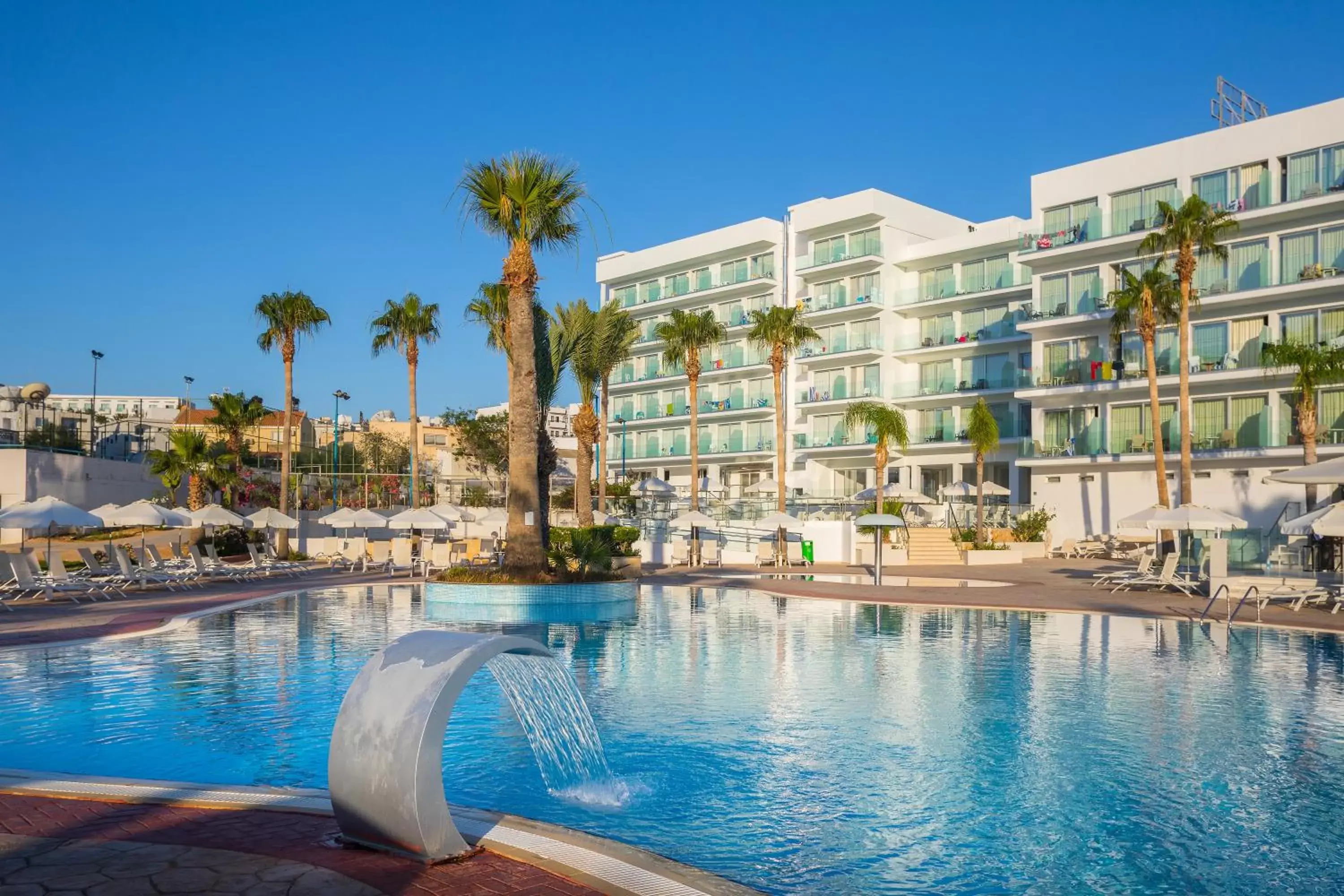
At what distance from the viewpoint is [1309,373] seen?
3275 centimetres

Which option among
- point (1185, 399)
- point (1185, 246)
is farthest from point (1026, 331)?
point (1185, 399)

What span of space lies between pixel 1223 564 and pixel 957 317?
33181 mm

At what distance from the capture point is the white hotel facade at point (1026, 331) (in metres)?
39.2

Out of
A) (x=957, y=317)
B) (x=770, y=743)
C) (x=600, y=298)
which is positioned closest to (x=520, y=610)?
(x=770, y=743)

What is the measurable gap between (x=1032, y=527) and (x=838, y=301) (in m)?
19.5

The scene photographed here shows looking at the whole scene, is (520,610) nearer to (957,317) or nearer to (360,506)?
(957,317)

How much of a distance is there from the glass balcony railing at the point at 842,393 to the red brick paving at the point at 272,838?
167 ft

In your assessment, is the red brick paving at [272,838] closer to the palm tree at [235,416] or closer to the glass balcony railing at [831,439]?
the palm tree at [235,416]

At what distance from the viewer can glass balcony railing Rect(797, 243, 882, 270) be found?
55750 mm

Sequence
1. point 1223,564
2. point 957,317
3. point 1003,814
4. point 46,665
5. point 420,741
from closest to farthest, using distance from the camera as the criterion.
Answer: point 420,741, point 1003,814, point 46,665, point 1223,564, point 957,317

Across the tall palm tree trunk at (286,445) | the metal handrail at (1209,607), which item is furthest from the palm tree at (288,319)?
the metal handrail at (1209,607)

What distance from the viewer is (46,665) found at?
13.0 metres

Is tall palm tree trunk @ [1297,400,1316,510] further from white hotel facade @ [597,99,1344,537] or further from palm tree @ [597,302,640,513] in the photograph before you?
palm tree @ [597,302,640,513]

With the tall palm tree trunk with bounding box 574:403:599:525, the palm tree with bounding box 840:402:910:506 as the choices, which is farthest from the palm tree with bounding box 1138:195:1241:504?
the tall palm tree trunk with bounding box 574:403:599:525
